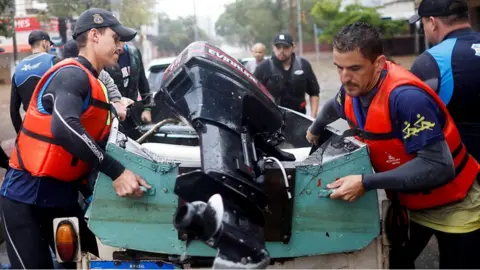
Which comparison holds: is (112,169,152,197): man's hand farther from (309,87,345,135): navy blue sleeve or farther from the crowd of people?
(309,87,345,135): navy blue sleeve

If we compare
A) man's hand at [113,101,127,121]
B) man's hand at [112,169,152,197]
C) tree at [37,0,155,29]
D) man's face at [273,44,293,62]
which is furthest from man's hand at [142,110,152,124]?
tree at [37,0,155,29]

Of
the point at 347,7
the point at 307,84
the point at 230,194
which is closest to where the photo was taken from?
the point at 230,194

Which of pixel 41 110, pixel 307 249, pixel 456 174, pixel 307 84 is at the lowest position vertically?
pixel 307 84

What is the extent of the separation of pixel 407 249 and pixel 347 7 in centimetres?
2879

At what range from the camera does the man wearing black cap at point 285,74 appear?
636cm

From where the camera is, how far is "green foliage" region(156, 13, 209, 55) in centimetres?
2642

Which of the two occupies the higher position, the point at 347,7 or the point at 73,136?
the point at 73,136

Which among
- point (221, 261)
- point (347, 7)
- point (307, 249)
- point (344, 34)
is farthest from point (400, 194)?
point (347, 7)

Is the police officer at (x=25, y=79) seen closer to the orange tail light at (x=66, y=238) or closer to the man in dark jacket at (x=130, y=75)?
the man in dark jacket at (x=130, y=75)

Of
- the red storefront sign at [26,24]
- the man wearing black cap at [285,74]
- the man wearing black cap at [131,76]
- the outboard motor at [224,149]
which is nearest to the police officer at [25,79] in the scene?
the man wearing black cap at [131,76]

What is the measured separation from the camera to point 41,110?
2.77 meters

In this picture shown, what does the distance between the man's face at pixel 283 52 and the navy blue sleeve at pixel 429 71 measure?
3.69 meters

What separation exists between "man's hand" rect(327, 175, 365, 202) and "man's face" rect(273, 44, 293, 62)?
4.21 metres

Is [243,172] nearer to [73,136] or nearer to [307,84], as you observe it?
[73,136]
